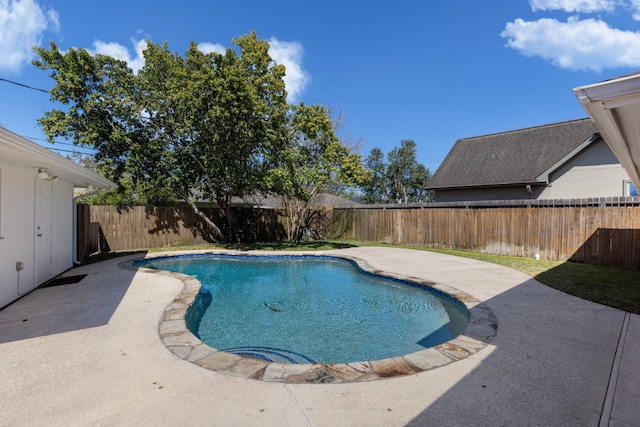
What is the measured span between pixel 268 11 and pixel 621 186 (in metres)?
15.5

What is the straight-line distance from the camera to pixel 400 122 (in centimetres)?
2841

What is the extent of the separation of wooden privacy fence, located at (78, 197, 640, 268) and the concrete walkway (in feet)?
17.7

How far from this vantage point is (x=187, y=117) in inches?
435

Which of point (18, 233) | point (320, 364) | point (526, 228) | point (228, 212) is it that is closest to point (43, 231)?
point (18, 233)

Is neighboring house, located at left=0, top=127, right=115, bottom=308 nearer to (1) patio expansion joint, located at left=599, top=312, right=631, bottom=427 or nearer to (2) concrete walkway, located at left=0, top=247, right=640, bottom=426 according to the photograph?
(2) concrete walkway, located at left=0, top=247, right=640, bottom=426

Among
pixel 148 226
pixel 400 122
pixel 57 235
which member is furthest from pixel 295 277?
pixel 400 122

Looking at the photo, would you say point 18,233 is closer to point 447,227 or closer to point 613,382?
point 613,382

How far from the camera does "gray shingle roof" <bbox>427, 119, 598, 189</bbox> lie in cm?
1297

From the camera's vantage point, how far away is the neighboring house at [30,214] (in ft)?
14.7

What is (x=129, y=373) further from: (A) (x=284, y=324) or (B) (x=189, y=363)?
(A) (x=284, y=324)

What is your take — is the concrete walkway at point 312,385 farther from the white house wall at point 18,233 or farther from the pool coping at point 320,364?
the white house wall at point 18,233

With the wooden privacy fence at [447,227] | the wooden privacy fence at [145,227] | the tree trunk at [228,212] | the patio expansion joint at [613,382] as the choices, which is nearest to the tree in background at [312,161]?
the tree trunk at [228,212]

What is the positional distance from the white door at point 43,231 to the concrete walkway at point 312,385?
2.09 m

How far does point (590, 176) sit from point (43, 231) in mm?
16889
